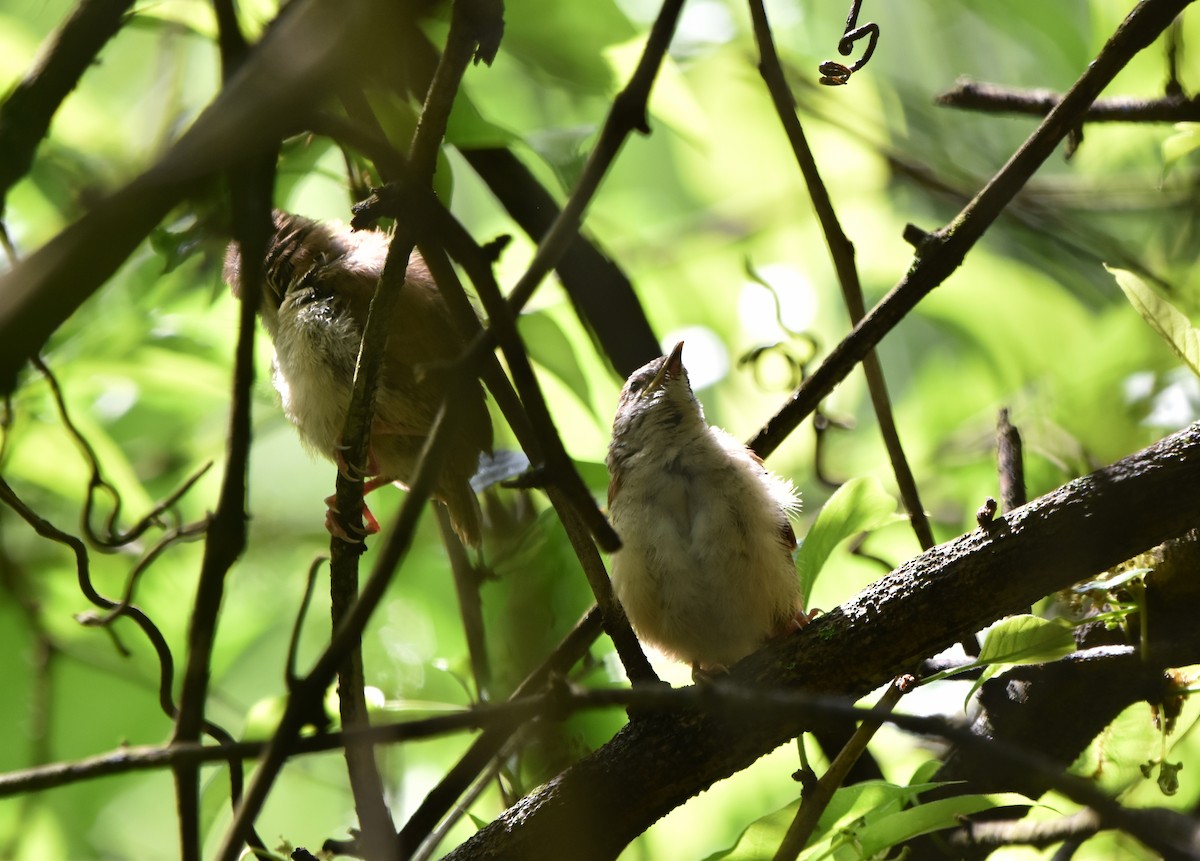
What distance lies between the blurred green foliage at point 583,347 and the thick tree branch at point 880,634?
43cm

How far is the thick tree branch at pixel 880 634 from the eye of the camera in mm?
1877

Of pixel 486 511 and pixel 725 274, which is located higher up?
pixel 725 274

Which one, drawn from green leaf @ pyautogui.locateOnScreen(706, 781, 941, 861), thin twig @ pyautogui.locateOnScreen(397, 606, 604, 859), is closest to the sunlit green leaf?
green leaf @ pyautogui.locateOnScreen(706, 781, 941, 861)

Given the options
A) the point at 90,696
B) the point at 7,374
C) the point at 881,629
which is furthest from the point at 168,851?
the point at 7,374

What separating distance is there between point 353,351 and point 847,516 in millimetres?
1333

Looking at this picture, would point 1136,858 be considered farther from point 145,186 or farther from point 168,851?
point 168,851

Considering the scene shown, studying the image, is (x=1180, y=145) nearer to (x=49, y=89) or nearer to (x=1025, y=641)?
(x=1025, y=641)

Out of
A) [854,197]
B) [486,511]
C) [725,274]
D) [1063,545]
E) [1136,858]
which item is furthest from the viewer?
[854,197]

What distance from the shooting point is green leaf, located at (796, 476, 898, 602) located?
2354mm

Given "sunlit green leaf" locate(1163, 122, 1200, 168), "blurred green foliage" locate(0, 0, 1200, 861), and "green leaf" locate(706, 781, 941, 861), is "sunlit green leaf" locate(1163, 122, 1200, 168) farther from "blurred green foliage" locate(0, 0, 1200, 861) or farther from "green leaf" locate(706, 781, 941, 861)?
"green leaf" locate(706, 781, 941, 861)

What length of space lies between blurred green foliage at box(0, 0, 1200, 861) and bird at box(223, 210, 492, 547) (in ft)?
0.71

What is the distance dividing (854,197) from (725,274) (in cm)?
72

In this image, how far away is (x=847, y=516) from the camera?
7.87 feet

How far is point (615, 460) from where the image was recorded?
3.17 meters
